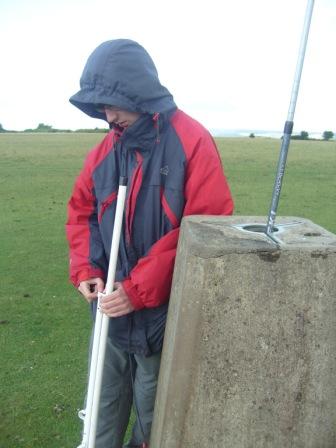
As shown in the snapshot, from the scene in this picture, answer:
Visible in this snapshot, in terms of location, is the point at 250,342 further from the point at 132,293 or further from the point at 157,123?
the point at 157,123

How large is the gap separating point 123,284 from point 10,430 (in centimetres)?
177

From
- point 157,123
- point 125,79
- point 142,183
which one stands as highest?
point 125,79

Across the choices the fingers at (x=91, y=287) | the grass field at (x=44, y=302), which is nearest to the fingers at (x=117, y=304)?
the fingers at (x=91, y=287)

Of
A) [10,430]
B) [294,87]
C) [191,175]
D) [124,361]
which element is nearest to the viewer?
[294,87]

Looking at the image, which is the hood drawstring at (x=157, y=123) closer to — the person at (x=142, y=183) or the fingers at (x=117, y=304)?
the person at (x=142, y=183)

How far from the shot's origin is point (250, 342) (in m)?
2.19

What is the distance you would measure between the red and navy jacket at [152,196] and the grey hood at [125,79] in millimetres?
70

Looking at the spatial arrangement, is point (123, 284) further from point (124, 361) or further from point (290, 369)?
point (290, 369)

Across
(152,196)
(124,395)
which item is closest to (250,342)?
(152,196)

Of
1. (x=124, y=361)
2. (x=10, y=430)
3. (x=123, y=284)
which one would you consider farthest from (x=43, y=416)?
(x=123, y=284)

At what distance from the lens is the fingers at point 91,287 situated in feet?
9.42

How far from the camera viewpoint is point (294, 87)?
7.03ft

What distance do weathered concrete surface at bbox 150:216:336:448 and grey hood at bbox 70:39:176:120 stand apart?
631mm

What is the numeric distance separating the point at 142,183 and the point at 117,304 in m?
0.59
